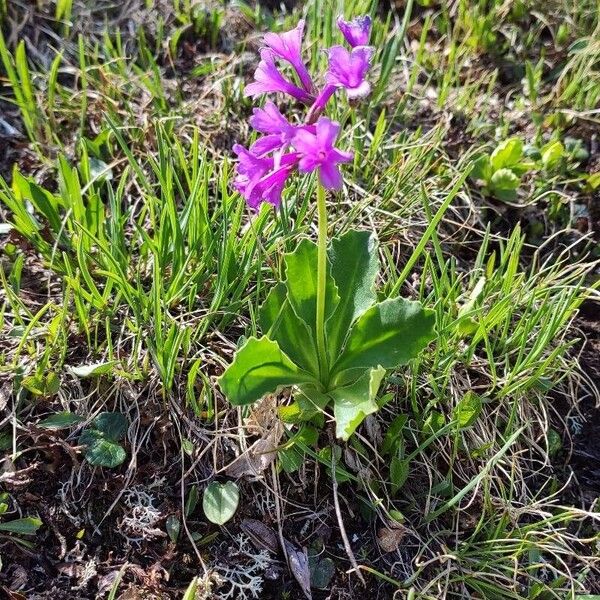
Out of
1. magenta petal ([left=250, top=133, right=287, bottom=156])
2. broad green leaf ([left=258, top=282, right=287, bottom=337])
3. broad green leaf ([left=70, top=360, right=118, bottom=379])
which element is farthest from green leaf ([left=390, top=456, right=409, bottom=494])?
magenta petal ([left=250, top=133, right=287, bottom=156])

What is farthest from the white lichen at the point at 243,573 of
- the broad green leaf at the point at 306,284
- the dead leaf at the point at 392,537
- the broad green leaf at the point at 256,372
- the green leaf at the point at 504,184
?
the green leaf at the point at 504,184

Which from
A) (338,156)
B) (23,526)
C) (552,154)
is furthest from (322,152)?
(552,154)

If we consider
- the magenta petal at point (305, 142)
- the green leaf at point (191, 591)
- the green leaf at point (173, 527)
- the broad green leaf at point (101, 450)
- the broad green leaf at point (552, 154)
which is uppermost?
the magenta petal at point (305, 142)

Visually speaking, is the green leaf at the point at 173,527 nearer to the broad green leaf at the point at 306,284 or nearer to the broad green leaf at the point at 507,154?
the broad green leaf at the point at 306,284

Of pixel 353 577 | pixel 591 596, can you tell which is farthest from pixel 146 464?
pixel 591 596

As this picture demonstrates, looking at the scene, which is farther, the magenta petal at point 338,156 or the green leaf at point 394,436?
the green leaf at point 394,436

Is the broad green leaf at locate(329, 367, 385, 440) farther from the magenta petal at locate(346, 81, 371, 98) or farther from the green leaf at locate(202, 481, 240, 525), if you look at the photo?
the magenta petal at locate(346, 81, 371, 98)
